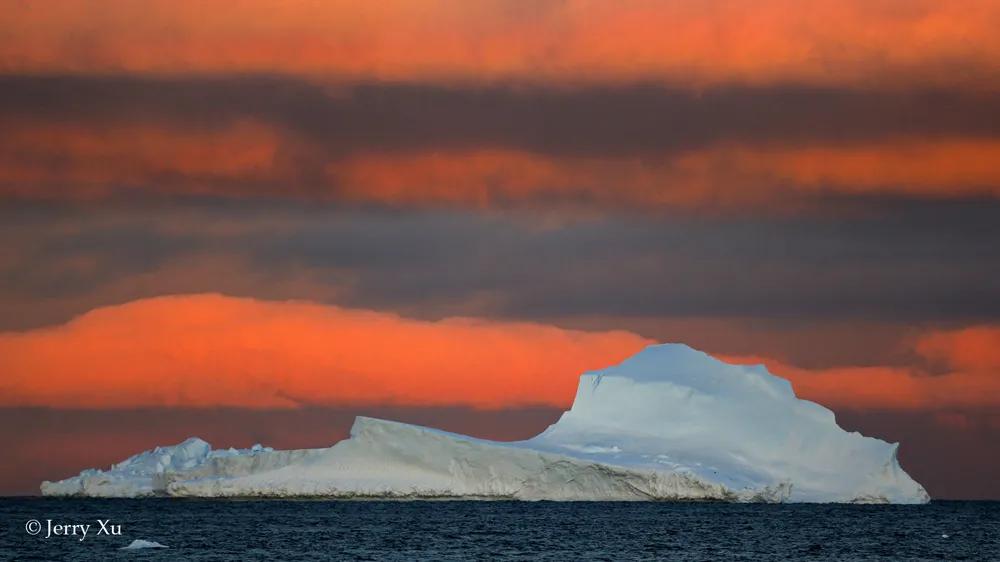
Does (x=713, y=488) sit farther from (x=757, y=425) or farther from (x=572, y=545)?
(x=572, y=545)

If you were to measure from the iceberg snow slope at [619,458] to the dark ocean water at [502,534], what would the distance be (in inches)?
59.3

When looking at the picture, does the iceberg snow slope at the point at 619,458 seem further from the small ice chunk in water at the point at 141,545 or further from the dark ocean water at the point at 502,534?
the small ice chunk in water at the point at 141,545

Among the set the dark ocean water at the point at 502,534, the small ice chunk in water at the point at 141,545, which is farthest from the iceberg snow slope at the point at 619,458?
the small ice chunk in water at the point at 141,545

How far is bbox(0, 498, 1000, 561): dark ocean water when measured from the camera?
164ft

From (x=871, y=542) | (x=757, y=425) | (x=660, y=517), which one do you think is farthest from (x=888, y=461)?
(x=871, y=542)

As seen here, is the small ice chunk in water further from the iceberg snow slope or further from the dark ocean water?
the iceberg snow slope

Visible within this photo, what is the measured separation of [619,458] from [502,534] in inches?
897

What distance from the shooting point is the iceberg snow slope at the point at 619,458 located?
77562 mm

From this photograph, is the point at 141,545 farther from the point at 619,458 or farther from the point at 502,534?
the point at 619,458

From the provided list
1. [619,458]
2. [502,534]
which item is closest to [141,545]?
[502,534]

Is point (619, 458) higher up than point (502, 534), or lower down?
higher up

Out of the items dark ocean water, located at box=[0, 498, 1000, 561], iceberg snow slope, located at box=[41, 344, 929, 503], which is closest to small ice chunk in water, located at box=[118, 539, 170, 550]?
dark ocean water, located at box=[0, 498, 1000, 561]

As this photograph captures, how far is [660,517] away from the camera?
265 ft

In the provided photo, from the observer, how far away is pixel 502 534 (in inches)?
2414
